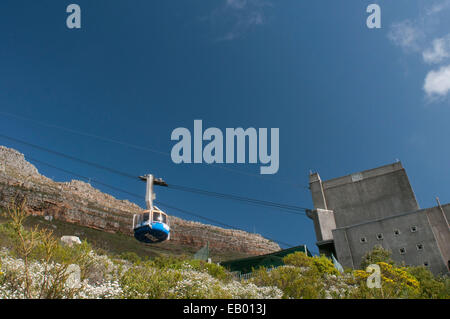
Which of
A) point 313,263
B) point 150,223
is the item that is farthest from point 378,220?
point 150,223

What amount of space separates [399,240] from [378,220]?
3.10 metres

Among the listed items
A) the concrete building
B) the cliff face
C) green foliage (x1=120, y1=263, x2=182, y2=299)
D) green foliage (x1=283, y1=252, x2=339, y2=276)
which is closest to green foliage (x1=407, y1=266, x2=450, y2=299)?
the concrete building

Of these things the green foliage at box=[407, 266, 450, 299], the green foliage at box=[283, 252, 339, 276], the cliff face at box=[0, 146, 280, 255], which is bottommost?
the green foliage at box=[407, 266, 450, 299]

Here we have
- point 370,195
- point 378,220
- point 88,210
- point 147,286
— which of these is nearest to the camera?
point 147,286

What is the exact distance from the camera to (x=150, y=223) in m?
22.5

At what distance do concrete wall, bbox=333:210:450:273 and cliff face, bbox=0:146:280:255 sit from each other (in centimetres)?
5537

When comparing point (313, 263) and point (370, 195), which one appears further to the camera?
point (370, 195)

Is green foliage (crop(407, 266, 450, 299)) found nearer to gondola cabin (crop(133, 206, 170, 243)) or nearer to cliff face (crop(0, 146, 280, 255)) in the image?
gondola cabin (crop(133, 206, 170, 243))

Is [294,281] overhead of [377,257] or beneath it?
beneath

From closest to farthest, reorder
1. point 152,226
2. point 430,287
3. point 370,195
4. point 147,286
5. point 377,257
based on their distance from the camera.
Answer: point 147,286
point 152,226
point 430,287
point 377,257
point 370,195

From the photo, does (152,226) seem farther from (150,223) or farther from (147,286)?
(147,286)

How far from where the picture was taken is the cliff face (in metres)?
71.3
